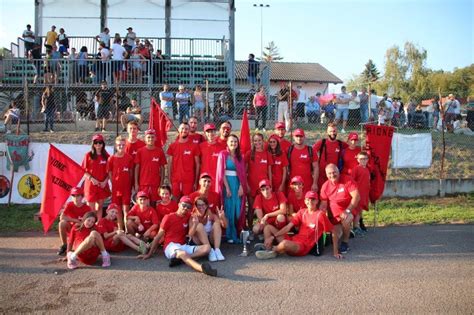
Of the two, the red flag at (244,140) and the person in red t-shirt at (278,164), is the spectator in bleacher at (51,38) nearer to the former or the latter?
the red flag at (244,140)

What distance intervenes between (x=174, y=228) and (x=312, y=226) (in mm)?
2168

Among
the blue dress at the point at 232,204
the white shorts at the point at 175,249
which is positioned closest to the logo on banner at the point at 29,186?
the blue dress at the point at 232,204

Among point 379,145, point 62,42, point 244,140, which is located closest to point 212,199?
point 244,140

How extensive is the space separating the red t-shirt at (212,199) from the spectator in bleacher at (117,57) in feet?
38.3

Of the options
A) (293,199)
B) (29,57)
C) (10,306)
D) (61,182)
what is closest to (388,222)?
(293,199)

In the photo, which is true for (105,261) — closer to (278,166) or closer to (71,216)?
(71,216)

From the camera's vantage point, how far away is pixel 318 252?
24.6 ft

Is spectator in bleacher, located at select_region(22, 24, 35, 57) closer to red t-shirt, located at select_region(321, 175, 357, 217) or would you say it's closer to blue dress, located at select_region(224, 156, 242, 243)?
blue dress, located at select_region(224, 156, 242, 243)

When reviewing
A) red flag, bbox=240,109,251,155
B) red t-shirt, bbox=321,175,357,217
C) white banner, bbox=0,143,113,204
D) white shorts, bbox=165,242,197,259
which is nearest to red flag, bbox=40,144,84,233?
white shorts, bbox=165,242,197,259

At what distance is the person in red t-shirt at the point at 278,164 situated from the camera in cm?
866

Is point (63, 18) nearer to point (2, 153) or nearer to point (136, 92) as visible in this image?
point (136, 92)

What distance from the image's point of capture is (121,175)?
846 centimetres

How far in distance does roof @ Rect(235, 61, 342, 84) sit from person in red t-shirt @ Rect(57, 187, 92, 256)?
39.8m

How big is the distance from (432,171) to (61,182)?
10470 millimetres
